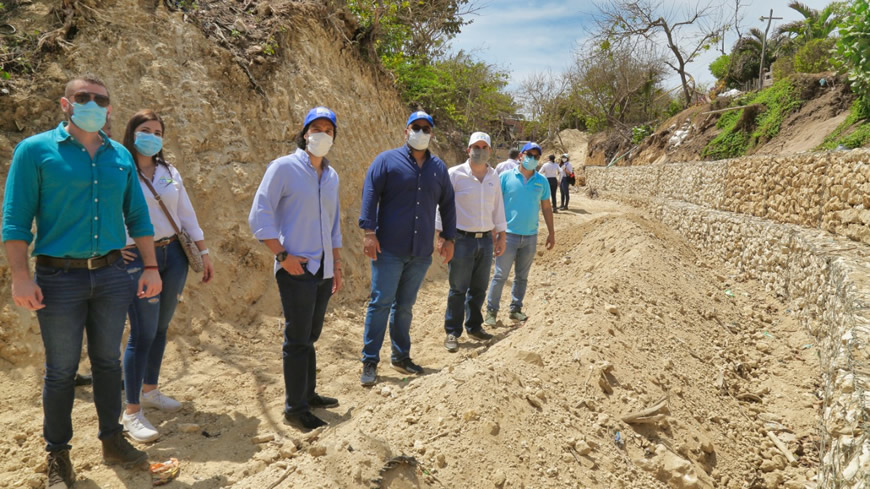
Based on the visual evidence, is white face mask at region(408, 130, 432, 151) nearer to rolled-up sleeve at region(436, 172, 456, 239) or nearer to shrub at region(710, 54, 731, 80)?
rolled-up sleeve at region(436, 172, 456, 239)

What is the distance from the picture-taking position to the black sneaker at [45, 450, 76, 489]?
7.77 feet

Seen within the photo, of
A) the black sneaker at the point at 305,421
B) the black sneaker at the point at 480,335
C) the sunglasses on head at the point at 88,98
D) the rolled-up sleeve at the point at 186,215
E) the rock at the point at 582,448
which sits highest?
the sunglasses on head at the point at 88,98

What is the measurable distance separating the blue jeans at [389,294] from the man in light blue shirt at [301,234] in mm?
581

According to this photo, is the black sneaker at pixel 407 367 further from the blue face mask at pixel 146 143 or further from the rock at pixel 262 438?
the blue face mask at pixel 146 143

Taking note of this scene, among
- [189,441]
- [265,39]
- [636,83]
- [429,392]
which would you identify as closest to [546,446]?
[429,392]

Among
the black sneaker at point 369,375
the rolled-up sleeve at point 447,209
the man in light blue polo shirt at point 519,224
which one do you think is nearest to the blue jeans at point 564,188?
the man in light blue polo shirt at point 519,224

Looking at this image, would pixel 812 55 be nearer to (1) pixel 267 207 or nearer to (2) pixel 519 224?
(2) pixel 519 224

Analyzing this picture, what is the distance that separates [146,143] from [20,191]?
2.90 feet

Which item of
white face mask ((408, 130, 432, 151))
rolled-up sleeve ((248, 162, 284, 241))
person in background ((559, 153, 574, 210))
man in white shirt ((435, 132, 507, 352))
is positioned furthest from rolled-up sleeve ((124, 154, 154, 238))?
person in background ((559, 153, 574, 210))

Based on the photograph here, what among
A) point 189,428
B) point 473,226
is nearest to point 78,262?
point 189,428

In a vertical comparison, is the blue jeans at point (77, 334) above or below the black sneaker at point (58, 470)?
above

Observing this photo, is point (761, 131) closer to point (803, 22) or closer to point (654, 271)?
point (654, 271)

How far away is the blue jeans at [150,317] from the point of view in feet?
9.45

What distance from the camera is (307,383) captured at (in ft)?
10.9
